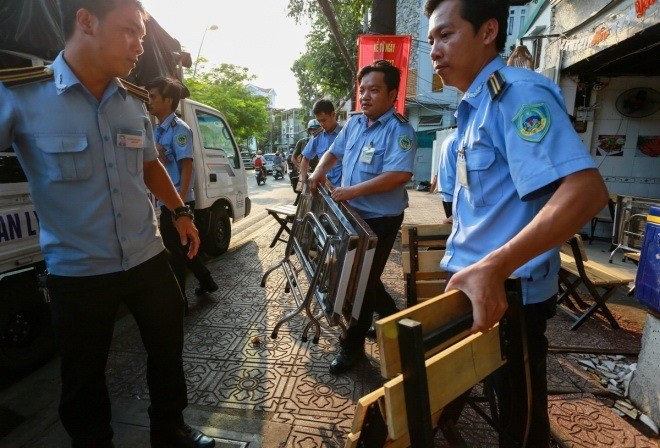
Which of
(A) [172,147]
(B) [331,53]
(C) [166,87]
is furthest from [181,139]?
(B) [331,53]

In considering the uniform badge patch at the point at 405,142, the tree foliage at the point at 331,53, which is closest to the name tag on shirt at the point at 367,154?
the uniform badge patch at the point at 405,142

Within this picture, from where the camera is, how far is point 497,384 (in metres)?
1.31

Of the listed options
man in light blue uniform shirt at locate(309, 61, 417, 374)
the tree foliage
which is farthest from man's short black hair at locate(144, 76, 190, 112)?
the tree foliage

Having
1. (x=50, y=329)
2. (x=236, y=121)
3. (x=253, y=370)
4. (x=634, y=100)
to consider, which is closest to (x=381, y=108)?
(x=253, y=370)

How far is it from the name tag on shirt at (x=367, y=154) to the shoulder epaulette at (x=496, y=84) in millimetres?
1470

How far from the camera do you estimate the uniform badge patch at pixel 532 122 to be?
99cm

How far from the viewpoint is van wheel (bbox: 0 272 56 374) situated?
2.57 m

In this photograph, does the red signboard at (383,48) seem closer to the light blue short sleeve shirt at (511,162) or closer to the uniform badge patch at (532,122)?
the light blue short sleeve shirt at (511,162)

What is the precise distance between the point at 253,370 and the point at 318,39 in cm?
1633

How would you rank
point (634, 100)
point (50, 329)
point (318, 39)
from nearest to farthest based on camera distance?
point (50, 329)
point (634, 100)
point (318, 39)

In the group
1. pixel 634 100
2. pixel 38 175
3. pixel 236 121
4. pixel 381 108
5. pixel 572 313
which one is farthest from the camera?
pixel 236 121

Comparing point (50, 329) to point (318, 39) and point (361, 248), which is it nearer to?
point (361, 248)

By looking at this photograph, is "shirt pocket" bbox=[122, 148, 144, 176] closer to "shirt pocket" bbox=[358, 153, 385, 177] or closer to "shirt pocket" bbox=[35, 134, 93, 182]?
"shirt pocket" bbox=[35, 134, 93, 182]

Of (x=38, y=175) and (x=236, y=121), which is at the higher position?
(x=236, y=121)
